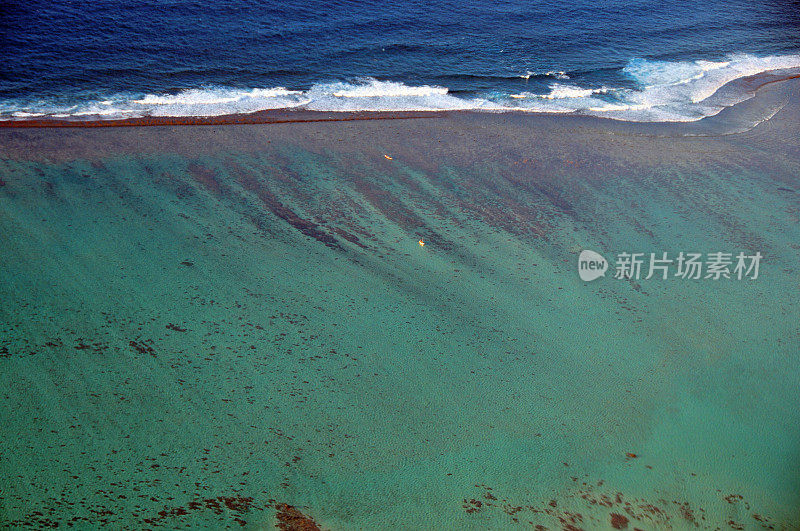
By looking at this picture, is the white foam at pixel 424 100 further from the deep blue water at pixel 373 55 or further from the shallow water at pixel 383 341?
the shallow water at pixel 383 341

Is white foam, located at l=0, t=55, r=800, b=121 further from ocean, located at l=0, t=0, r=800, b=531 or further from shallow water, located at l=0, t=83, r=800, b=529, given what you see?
shallow water, located at l=0, t=83, r=800, b=529

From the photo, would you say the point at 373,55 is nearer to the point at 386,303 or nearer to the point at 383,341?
the point at 386,303

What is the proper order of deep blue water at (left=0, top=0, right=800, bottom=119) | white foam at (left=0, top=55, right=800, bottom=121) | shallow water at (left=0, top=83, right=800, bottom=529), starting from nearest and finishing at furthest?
shallow water at (left=0, top=83, right=800, bottom=529), white foam at (left=0, top=55, right=800, bottom=121), deep blue water at (left=0, top=0, right=800, bottom=119)

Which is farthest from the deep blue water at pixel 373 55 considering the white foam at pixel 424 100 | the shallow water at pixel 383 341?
the shallow water at pixel 383 341

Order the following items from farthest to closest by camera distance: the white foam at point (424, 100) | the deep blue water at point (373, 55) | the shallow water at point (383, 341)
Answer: the deep blue water at point (373, 55), the white foam at point (424, 100), the shallow water at point (383, 341)

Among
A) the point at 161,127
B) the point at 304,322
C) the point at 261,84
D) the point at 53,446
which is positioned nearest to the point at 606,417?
the point at 304,322

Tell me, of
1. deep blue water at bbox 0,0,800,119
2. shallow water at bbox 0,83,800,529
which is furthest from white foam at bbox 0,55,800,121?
shallow water at bbox 0,83,800,529

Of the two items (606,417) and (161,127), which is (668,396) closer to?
(606,417)
